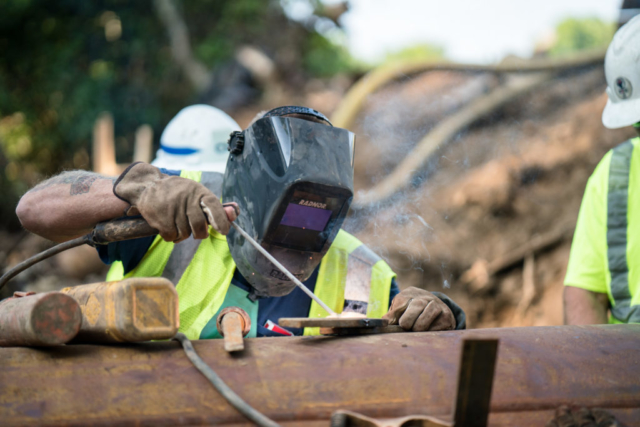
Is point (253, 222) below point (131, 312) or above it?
above

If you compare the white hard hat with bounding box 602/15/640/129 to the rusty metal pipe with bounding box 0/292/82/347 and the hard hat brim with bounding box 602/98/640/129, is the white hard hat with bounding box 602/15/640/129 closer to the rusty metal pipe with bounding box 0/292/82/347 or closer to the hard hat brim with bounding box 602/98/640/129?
the hard hat brim with bounding box 602/98/640/129

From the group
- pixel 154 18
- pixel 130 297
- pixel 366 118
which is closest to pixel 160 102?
pixel 154 18

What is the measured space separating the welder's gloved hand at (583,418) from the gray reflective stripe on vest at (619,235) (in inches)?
55.1

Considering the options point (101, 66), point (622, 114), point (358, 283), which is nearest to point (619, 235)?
point (622, 114)

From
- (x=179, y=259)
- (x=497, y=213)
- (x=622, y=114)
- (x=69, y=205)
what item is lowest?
(x=179, y=259)

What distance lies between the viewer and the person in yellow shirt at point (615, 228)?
2.64 meters

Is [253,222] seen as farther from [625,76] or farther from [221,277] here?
[625,76]

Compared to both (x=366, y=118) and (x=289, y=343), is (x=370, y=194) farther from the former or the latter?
(x=289, y=343)

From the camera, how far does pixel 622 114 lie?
280cm

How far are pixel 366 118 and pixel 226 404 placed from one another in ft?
26.6

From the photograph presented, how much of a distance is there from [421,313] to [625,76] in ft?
5.94

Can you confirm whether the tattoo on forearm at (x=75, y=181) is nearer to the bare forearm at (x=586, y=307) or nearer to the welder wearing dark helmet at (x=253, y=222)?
the welder wearing dark helmet at (x=253, y=222)

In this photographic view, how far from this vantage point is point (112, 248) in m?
2.05

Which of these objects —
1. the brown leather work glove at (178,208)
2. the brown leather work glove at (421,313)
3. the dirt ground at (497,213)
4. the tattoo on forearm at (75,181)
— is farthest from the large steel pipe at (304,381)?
the dirt ground at (497,213)
